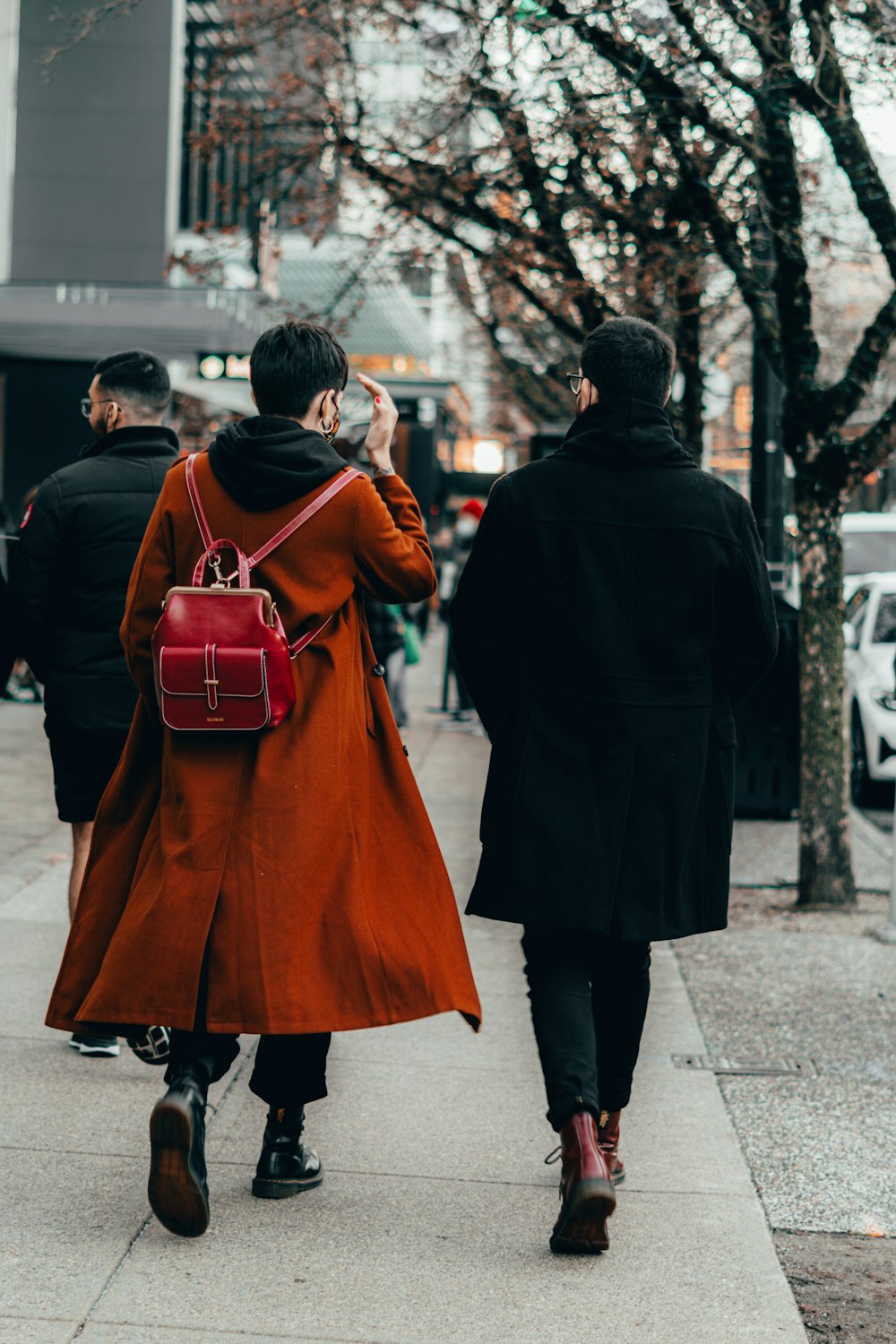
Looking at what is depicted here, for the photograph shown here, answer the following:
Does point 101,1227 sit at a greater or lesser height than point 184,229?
lesser

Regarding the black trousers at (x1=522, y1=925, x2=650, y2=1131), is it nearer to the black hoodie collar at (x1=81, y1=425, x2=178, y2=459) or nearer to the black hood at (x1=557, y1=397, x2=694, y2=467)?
the black hood at (x1=557, y1=397, x2=694, y2=467)

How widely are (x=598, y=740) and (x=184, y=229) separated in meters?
21.6

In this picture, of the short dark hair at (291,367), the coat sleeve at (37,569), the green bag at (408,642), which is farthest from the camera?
the green bag at (408,642)

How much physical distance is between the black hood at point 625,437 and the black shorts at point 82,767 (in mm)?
1809

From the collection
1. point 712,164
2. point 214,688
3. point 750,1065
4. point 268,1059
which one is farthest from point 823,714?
point 214,688

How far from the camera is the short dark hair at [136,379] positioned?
465cm

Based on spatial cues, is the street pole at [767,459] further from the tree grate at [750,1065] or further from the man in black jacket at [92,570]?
the man in black jacket at [92,570]

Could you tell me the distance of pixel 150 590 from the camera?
3.58 meters

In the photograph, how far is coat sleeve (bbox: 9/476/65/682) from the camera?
454cm

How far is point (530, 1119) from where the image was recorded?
14.5 feet

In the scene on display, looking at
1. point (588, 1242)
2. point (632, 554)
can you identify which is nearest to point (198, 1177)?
point (588, 1242)

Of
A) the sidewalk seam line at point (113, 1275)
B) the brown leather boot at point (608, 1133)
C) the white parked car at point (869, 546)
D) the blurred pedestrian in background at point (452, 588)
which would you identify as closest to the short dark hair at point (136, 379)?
the sidewalk seam line at point (113, 1275)

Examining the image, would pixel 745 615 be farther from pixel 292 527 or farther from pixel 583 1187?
pixel 583 1187

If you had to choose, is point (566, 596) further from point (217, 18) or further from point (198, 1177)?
point (217, 18)
